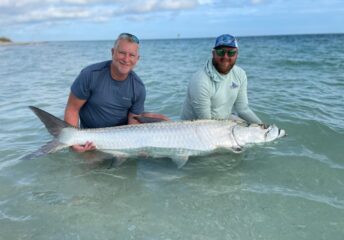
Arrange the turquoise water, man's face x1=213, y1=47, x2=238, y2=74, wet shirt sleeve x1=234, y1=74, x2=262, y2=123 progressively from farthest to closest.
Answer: wet shirt sleeve x1=234, y1=74, x2=262, y2=123
man's face x1=213, y1=47, x2=238, y2=74
the turquoise water

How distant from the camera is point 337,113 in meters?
8.18

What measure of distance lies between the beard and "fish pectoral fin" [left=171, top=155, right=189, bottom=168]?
1.26m

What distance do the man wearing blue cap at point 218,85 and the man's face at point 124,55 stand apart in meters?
0.90

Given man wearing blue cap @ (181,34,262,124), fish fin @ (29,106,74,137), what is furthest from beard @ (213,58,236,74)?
fish fin @ (29,106,74,137)

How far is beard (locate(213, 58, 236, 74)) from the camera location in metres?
5.17

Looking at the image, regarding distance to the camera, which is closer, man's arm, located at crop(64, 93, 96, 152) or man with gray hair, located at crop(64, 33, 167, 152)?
man with gray hair, located at crop(64, 33, 167, 152)

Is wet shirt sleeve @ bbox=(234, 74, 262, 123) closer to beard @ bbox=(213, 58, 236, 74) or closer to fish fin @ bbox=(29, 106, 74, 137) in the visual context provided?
beard @ bbox=(213, 58, 236, 74)

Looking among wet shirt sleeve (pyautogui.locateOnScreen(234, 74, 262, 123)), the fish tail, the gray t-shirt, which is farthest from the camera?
wet shirt sleeve (pyautogui.locateOnScreen(234, 74, 262, 123))

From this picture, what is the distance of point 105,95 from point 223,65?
1.63 m

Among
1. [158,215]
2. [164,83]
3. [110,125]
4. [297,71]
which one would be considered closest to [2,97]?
[164,83]

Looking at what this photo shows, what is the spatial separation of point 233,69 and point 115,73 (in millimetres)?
1669

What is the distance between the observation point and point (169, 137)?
504 cm

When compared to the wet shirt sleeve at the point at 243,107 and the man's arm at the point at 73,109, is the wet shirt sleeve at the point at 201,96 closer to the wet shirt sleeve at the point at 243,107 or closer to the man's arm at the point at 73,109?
the wet shirt sleeve at the point at 243,107

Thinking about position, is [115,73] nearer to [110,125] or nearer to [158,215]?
[110,125]
